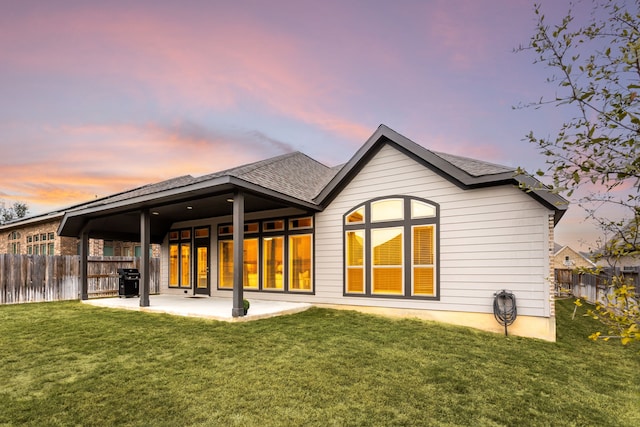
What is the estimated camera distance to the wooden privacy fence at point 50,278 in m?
11.3

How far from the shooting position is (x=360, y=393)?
13.1 ft

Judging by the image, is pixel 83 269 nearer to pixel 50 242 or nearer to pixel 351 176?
pixel 50 242

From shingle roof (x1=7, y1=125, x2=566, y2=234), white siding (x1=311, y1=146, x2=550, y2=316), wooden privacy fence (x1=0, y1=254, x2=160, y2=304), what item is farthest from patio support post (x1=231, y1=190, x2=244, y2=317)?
wooden privacy fence (x1=0, y1=254, x2=160, y2=304)

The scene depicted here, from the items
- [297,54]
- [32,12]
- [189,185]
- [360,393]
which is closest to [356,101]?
[297,54]

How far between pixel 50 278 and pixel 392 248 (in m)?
11.8

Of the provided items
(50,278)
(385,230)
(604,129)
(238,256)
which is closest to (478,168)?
(385,230)

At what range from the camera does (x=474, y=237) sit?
24.1 ft

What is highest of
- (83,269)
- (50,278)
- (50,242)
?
(50,242)

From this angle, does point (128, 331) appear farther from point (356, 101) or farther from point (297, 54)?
point (356, 101)

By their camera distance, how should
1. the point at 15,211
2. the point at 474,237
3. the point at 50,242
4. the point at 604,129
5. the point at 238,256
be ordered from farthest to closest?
the point at 15,211, the point at 50,242, the point at 238,256, the point at 474,237, the point at 604,129

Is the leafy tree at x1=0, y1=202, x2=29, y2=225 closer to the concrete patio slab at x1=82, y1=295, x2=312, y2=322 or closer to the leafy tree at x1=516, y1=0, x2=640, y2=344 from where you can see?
the concrete patio slab at x1=82, y1=295, x2=312, y2=322

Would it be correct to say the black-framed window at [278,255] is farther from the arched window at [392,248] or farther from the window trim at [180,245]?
the window trim at [180,245]

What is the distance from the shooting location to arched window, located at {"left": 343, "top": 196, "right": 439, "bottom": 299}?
7.91 meters

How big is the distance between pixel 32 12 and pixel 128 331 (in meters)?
7.67
